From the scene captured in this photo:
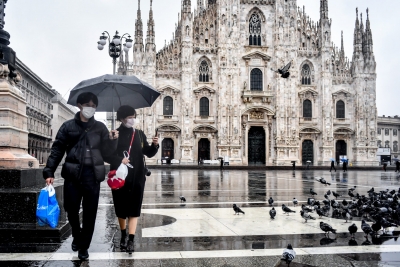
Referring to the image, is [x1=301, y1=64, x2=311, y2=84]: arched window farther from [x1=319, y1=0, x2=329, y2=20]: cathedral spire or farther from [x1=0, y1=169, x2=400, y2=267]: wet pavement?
[x1=0, y1=169, x2=400, y2=267]: wet pavement

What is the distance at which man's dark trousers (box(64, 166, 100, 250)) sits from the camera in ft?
16.1

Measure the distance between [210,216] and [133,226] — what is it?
3043 mm

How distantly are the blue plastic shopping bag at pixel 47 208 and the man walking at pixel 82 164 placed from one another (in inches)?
5.3

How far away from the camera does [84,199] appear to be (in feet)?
16.3

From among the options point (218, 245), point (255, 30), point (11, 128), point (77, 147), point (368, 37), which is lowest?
point (218, 245)

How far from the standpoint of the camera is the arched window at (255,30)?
4397cm

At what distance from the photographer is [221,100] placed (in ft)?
137

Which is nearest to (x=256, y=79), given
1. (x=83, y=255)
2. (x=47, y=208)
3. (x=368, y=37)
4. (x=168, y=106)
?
(x=168, y=106)

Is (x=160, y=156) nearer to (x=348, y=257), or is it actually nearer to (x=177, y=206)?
(x=177, y=206)

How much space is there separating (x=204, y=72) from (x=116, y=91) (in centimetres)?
3679

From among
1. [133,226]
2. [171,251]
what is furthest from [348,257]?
[133,226]

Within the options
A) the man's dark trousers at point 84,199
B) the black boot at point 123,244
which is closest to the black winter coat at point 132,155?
the man's dark trousers at point 84,199

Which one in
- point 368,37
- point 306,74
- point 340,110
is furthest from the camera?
point 368,37

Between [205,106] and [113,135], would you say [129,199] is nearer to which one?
[113,135]
